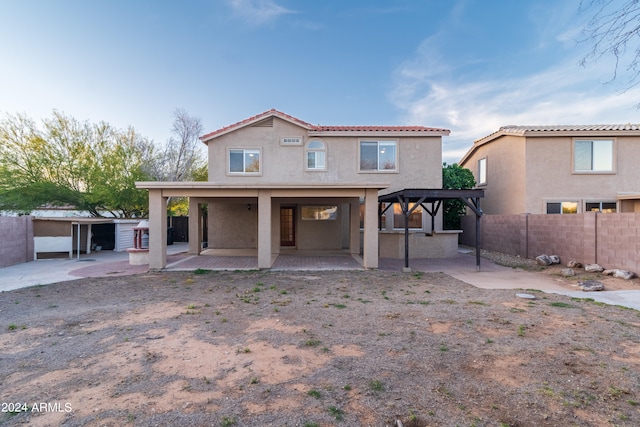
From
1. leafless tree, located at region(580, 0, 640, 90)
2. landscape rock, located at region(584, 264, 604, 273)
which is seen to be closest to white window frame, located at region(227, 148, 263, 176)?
leafless tree, located at region(580, 0, 640, 90)

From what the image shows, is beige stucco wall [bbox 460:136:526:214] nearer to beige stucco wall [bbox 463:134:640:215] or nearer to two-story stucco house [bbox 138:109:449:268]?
beige stucco wall [bbox 463:134:640:215]

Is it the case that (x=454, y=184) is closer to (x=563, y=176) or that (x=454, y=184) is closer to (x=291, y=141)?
(x=563, y=176)

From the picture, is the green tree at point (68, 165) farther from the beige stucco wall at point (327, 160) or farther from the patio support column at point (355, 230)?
the patio support column at point (355, 230)

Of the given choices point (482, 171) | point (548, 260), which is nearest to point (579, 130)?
point (482, 171)

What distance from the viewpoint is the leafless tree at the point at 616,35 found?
3.63m

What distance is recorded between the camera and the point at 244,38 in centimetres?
1541

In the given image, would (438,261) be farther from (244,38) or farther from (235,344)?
(244,38)

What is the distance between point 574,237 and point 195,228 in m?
16.0

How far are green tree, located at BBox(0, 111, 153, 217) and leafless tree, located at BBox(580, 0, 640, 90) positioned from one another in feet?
69.1

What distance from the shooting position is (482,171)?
20578mm

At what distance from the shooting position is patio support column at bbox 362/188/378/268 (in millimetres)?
11329

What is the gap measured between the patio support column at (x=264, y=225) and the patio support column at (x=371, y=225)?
3.52 meters

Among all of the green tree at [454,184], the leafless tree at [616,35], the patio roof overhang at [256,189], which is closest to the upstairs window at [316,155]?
the patio roof overhang at [256,189]

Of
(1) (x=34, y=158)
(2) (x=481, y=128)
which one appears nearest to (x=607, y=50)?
(2) (x=481, y=128)
